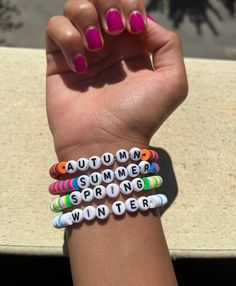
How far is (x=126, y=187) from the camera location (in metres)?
1.07

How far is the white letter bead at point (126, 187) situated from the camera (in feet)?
3.52

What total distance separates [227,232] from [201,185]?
0.63ft

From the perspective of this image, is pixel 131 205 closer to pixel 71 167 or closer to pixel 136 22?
pixel 71 167

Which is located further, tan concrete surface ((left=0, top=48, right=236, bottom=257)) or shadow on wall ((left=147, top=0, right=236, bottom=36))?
shadow on wall ((left=147, top=0, right=236, bottom=36))

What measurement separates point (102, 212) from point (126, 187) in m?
0.10

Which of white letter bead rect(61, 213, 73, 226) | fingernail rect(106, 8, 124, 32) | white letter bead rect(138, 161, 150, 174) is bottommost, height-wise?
white letter bead rect(61, 213, 73, 226)

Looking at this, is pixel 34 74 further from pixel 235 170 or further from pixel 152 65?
pixel 235 170

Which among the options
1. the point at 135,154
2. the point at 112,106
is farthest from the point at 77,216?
the point at 112,106

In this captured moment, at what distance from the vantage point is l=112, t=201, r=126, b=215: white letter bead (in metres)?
1.05

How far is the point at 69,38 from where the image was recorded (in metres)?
1.14

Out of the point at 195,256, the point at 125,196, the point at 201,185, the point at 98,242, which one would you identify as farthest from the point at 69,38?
the point at 195,256

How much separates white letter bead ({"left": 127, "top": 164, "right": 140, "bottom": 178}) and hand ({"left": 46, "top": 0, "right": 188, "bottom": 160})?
10cm

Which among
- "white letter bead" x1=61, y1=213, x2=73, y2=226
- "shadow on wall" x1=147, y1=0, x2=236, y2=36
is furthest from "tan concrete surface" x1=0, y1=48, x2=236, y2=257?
"shadow on wall" x1=147, y1=0, x2=236, y2=36

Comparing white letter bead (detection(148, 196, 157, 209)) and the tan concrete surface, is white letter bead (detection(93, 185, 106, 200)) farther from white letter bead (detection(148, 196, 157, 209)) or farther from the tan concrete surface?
the tan concrete surface
